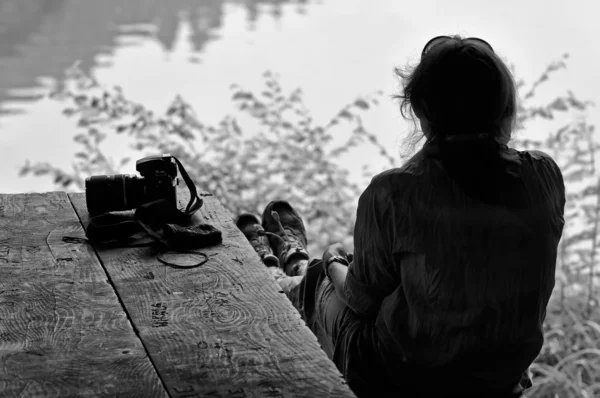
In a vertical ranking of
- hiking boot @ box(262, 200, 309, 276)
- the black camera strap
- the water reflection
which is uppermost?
the black camera strap

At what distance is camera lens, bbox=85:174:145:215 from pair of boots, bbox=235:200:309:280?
0.55 metres

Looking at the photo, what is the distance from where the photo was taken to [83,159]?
4.50 metres

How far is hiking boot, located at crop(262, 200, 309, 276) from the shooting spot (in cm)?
268

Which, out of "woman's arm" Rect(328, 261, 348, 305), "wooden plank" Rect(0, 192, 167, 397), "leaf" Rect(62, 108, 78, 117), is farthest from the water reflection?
"woman's arm" Rect(328, 261, 348, 305)

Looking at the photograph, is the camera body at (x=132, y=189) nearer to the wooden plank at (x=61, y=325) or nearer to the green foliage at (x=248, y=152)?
the wooden plank at (x=61, y=325)

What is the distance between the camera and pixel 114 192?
2215 millimetres

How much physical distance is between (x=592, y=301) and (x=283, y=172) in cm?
165

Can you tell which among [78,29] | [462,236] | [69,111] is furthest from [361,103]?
[78,29]

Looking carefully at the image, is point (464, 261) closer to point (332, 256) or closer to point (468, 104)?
point (468, 104)

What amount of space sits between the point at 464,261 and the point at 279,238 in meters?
1.16

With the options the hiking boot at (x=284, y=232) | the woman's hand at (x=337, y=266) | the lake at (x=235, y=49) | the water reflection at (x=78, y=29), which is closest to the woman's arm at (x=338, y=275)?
the woman's hand at (x=337, y=266)

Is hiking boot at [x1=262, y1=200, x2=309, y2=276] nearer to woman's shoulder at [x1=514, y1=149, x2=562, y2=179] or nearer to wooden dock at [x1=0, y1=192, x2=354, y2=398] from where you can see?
wooden dock at [x1=0, y1=192, x2=354, y2=398]

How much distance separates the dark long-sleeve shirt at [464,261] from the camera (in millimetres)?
1661

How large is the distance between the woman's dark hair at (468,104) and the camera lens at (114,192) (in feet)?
2.70
